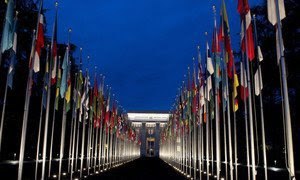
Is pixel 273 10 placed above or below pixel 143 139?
above

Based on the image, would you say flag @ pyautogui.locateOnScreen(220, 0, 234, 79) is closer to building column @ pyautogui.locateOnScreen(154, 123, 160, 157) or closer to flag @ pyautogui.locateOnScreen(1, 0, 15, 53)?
flag @ pyautogui.locateOnScreen(1, 0, 15, 53)

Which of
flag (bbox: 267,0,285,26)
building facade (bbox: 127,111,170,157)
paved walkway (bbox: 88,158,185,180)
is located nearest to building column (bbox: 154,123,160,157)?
building facade (bbox: 127,111,170,157)

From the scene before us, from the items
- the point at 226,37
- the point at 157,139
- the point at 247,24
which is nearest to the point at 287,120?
the point at 247,24

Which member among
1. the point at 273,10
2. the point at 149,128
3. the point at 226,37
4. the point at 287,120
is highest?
the point at 149,128

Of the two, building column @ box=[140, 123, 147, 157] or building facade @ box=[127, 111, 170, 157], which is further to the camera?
building column @ box=[140, 123, 147, 157]

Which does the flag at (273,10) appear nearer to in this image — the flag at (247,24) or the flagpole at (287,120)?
the flagpole at (287,120)

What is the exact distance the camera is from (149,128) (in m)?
155

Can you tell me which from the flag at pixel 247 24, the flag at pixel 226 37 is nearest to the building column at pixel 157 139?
the flag at pixel 226 37

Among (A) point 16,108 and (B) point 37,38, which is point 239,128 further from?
(B) point 37,38

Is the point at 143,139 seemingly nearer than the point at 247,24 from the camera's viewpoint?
No

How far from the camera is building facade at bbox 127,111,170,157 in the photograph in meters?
152

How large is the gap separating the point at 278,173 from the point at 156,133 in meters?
134

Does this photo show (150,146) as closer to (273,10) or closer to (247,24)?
(247,24)

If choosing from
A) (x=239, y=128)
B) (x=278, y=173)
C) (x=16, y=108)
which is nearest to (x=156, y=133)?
(x=239, y=128)
